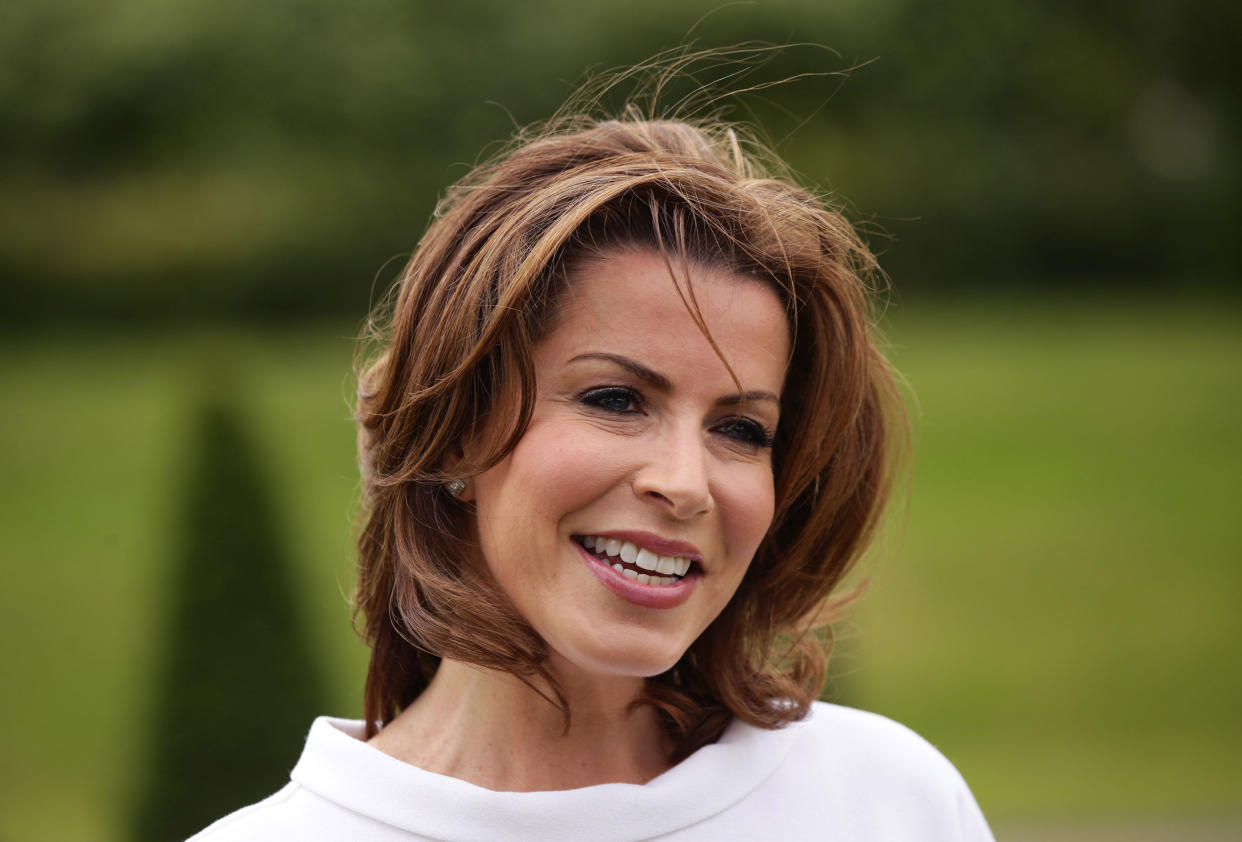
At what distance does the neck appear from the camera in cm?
230

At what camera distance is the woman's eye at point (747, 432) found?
2.27 meters

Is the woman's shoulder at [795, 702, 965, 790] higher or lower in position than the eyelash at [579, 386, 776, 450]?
lower

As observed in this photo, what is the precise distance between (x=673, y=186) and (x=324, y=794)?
1.09 m

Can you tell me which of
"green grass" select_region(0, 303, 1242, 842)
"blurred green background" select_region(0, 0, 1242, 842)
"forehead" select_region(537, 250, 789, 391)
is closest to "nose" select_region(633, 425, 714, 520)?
"forehead" select_region(537, 250, 789, 391)

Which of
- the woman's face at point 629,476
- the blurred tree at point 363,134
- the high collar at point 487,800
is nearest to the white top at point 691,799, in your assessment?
the high collar at point 487,800

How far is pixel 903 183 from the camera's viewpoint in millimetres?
21328

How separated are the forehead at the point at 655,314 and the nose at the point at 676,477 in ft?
0.39

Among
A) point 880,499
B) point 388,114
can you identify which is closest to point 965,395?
point 388,114

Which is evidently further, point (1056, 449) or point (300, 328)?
point (300, 328)

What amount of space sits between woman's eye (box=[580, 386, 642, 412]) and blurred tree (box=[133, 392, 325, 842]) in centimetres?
307

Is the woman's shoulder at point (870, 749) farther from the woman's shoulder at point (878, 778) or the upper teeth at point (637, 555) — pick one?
the upper teeth at point (637, 555)

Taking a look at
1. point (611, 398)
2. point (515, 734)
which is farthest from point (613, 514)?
point (515, 734)

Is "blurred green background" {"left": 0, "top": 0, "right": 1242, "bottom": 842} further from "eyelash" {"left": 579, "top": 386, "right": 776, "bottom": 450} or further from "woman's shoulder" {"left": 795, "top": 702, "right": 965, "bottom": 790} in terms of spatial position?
"eyelash" {"left": 579, "top": 386, "right": 776, "bottom": 450}

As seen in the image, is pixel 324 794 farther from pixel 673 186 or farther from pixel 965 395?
pixel 965 395
